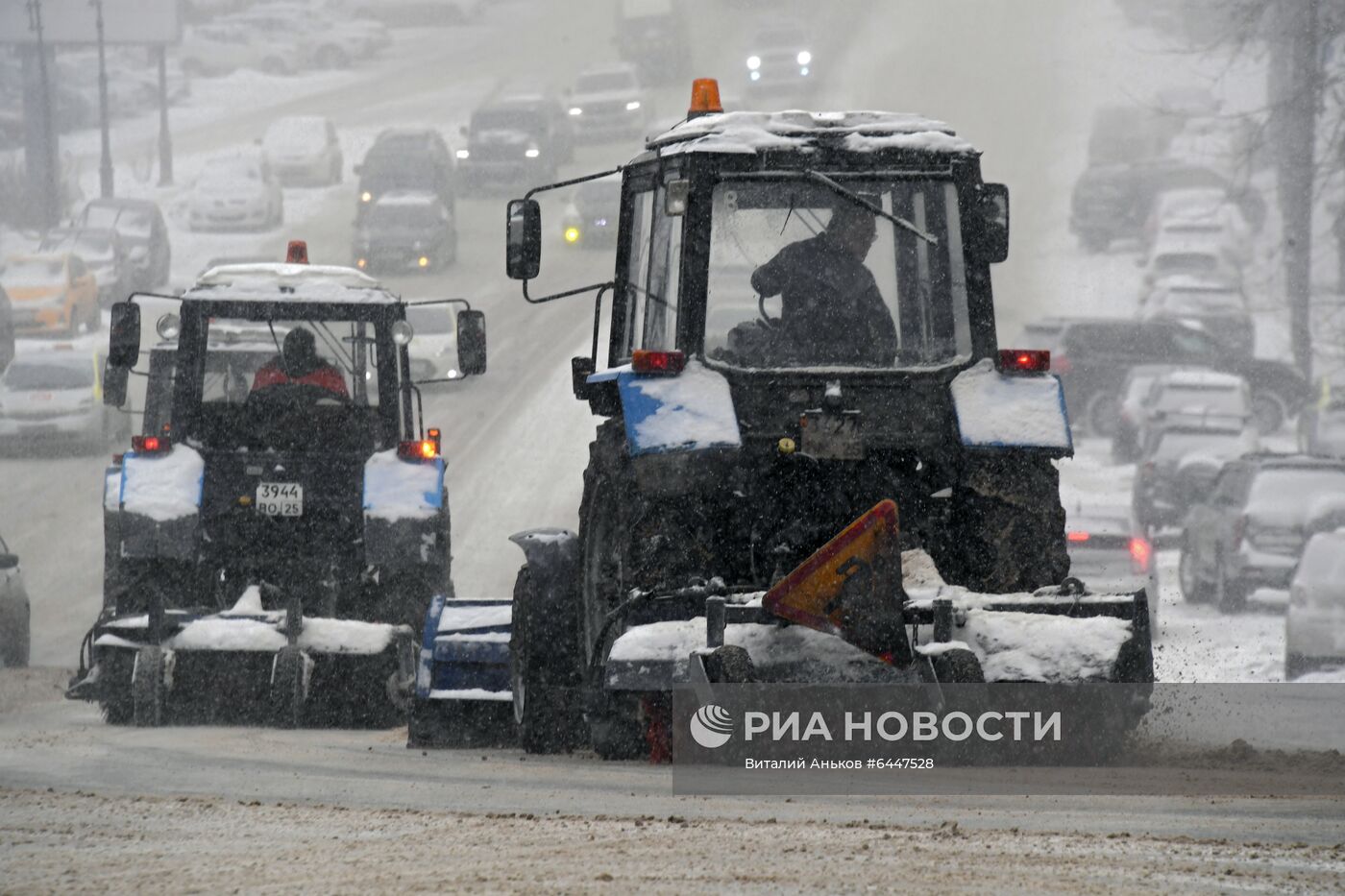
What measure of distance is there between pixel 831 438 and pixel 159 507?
553cm

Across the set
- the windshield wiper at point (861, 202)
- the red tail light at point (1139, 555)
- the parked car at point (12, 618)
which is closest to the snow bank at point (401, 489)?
the parked car at point (12, 618)

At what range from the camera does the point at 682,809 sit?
7215mm

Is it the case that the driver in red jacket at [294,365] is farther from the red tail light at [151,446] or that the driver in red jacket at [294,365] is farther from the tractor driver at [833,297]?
the tractor driver at [833,297]

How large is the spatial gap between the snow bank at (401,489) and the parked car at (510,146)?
31.0 m

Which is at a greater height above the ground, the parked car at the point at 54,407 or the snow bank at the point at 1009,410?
the snow bank at the point at 1009,410

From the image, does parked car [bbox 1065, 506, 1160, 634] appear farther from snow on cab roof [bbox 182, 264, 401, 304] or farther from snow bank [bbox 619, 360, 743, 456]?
snow bank [bbox 619, 360, 743, 456]

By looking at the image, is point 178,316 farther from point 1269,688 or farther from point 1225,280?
point 1225,280

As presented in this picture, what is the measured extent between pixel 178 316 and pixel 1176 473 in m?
15.3

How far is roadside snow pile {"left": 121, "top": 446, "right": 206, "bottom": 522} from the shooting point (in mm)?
12523

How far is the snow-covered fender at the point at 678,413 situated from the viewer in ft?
26.6

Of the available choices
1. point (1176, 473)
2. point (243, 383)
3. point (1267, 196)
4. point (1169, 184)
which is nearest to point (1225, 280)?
point (1169, 184)

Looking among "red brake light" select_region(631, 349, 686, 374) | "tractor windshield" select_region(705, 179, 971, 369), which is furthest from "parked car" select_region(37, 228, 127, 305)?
"red brake light" select_region(631, 349, 686, 374)

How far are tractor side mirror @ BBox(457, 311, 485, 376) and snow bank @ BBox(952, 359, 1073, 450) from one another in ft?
16.1

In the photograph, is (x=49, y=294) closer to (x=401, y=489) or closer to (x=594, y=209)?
(x=594, y=209)
